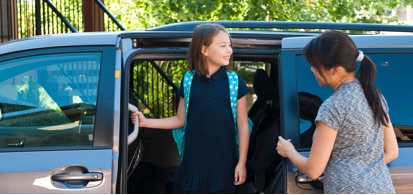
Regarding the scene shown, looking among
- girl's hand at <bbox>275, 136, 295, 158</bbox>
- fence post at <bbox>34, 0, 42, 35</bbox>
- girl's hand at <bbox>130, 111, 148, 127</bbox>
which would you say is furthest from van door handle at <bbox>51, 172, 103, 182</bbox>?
fence post at <bbox>34, 0, 42, 35</bbox>

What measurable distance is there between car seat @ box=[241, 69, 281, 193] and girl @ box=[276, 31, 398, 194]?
91 centimetres

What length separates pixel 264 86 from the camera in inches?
171

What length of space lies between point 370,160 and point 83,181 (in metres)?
1.37

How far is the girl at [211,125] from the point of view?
358 centimetres

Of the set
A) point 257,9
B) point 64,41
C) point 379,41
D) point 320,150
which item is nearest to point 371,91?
point 320,150

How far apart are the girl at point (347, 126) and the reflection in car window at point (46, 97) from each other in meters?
1.21

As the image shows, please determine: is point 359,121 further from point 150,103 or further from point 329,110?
point 150,103

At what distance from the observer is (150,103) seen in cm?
552

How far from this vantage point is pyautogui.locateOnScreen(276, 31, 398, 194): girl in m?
2.89

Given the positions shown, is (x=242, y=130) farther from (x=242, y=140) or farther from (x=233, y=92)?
(x=233, y=92)

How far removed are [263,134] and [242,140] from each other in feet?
2.03

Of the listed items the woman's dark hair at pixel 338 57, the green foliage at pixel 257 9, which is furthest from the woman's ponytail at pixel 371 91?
the green foliage at pixel 257 9

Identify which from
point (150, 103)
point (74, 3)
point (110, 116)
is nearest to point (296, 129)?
point (110, 116)

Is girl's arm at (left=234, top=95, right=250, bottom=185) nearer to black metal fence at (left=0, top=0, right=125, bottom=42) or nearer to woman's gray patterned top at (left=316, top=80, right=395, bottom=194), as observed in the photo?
woman's gray patterned top at (left=316, top=80, right=395, bottom=194)
